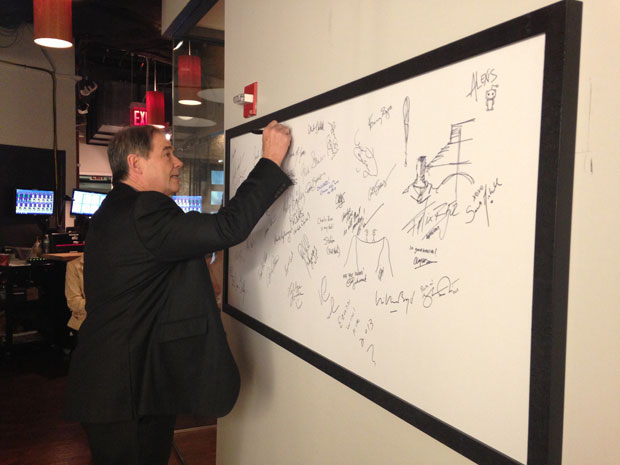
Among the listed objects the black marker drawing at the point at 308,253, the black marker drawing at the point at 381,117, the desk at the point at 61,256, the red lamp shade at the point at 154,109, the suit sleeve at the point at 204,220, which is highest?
the red lamp shade at the point at 154,109

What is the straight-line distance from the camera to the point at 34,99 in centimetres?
615

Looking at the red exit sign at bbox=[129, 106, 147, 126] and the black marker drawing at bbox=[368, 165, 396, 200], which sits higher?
the red exit sign at bbox=[129, 106, 147, 126]

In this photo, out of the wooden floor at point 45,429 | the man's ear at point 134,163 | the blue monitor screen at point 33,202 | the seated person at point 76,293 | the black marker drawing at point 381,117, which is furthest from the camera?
the blue monitor screen at point 33,202

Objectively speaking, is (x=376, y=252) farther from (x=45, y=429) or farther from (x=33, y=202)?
(x=33, y=202)

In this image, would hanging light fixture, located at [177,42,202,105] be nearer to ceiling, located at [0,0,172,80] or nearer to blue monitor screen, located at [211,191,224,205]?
blue monitor screen, located at [211,191,224,205]

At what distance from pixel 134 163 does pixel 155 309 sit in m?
0.53

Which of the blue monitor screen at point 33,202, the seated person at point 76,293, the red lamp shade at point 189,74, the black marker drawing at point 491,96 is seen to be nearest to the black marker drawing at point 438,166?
the black marker drawing at point 491,96

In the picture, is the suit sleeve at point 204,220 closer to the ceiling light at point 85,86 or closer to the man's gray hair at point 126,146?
the man's gray hair at point 126,146

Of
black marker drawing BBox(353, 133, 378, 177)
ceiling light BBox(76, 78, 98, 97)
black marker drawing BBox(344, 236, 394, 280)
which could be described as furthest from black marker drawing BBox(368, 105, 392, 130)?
ceiling light BBox(76, 78, 98, 97)

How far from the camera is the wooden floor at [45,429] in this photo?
303cm

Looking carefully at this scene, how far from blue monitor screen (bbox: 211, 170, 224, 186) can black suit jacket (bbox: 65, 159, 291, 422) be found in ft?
5.45

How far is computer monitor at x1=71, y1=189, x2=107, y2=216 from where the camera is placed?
5757 millimetres

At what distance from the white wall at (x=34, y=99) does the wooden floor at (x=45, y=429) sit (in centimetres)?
290

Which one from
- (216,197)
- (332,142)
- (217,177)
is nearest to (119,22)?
(217,177)
